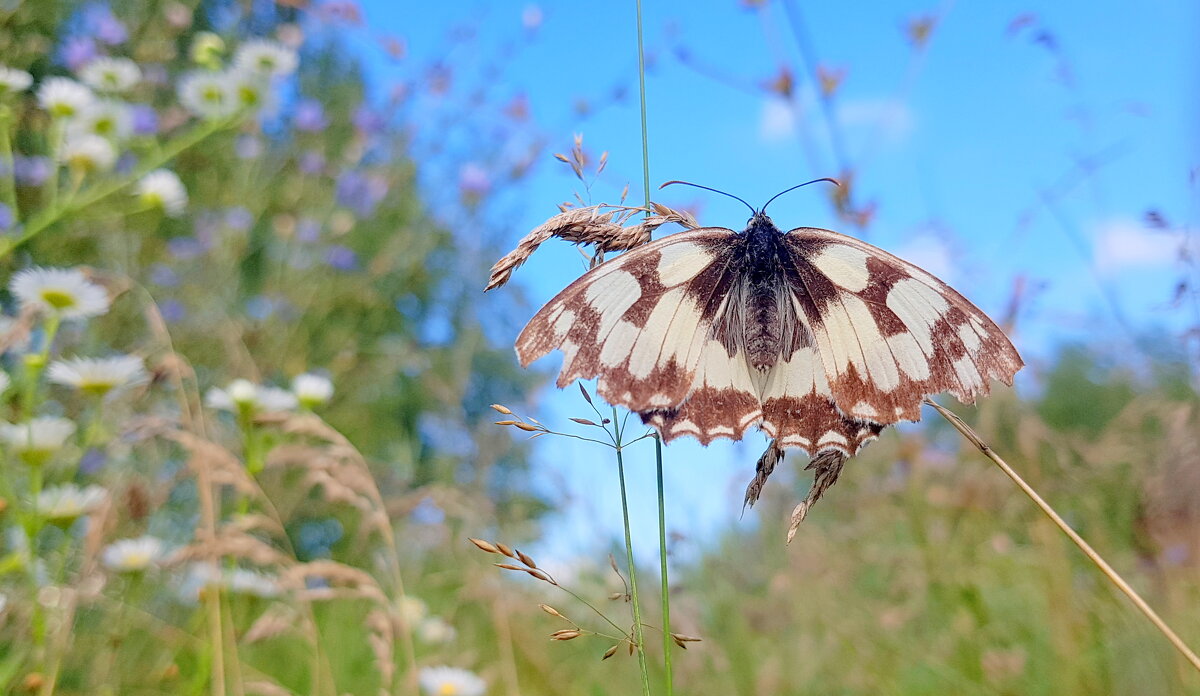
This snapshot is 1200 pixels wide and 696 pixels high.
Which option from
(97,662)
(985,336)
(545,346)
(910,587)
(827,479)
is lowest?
(97,662)

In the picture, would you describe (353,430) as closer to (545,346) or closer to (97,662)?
(97,662)

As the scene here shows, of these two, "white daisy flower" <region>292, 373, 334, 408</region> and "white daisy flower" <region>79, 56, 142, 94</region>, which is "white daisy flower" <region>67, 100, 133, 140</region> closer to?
"white daisy flower" <region>79, 56, 142, 94</region>

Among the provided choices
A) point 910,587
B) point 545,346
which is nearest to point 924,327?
point 545,346

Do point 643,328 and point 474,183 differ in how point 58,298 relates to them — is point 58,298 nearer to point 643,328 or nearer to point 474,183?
point 643,328

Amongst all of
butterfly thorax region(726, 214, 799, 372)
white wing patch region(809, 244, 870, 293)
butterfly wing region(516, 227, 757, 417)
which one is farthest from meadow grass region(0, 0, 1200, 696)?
white wing patch region(809, 244, 870, 293)

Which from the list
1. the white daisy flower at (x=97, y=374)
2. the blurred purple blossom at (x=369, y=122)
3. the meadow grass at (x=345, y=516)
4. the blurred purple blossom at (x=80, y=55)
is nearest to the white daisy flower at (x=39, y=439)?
the meadow grass at (x=345, y=516)

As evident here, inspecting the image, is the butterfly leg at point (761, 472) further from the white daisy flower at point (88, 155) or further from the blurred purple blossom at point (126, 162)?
the blurred purple blossom at point (126, 162)

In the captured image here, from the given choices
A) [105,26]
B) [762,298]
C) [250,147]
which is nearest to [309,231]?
[250,147]
